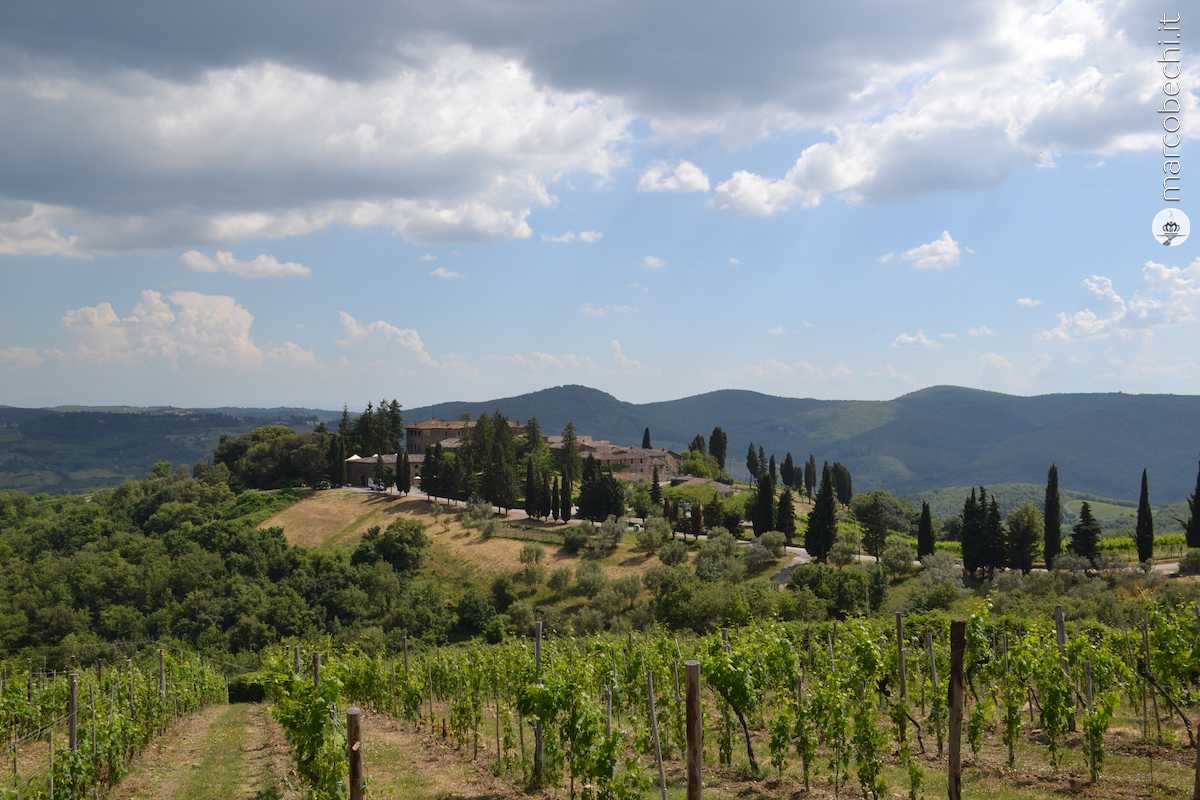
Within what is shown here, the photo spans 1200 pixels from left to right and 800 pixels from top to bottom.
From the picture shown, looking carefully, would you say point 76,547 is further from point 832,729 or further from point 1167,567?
point 1167,567

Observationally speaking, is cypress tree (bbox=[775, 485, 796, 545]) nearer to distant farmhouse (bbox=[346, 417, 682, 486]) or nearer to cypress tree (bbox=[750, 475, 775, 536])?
cypress tree (bbox=[750, 475, 775, 536])

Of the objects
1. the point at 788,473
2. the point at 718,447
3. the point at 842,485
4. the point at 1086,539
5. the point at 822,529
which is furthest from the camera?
the point at 718,447

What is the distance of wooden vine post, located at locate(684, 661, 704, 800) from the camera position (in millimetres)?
7578

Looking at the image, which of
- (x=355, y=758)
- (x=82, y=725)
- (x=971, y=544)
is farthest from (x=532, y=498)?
(x=355, y=758)

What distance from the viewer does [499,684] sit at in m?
20.3

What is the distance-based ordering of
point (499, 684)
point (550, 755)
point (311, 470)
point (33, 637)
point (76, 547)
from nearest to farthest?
point (550, 755) → point (499, 684) → point (33, 637) → point (76, 547) → point (311, 470)

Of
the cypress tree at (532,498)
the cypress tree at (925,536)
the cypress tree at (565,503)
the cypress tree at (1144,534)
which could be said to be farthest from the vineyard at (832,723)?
the cypress tree at (532,498)

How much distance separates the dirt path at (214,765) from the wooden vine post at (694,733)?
10279 mm

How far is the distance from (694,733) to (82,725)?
15865mm

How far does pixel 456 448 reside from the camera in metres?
100

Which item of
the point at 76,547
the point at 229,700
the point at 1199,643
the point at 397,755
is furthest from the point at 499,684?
the point at 76,547

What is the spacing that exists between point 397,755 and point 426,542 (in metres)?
50.5

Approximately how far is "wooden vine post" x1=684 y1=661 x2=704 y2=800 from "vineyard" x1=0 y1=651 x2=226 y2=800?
10488 millimetres

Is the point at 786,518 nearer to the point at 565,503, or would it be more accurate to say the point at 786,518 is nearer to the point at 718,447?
the point at 565,503
